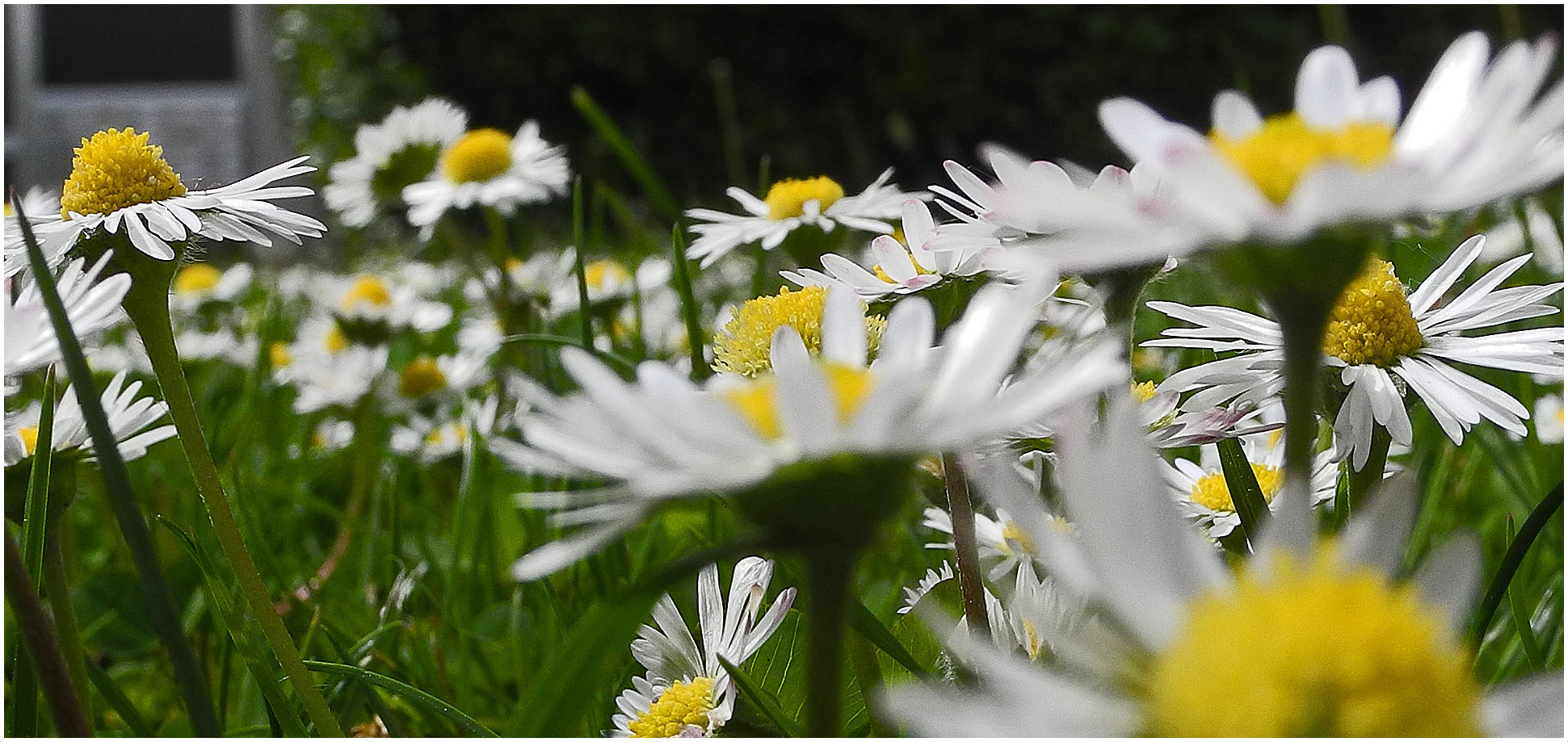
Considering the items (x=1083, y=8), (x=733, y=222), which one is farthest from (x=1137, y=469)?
(x=1083, y=8)

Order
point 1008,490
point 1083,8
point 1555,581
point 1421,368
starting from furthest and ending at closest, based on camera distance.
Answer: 1. point 1083,8
2. point 1555,581
3. point 1421,368
4. point 1008,490

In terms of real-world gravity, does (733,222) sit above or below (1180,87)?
below

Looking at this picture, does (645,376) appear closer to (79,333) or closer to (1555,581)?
(79,333)

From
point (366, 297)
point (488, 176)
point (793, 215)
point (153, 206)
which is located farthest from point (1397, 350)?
point (366, 297)

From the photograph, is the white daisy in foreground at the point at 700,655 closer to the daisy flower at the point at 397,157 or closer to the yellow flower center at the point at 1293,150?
the yellow flower center at the point at 1293,150

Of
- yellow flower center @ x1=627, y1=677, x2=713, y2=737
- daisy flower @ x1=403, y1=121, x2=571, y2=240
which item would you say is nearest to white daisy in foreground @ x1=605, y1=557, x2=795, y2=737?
yellow flower center @ x1=627, y1=677, x2=713, y2=737

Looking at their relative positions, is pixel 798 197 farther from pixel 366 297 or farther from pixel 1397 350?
pixel 366 297

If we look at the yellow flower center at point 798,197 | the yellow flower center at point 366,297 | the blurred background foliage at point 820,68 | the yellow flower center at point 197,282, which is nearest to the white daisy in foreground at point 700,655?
the yellow flower center at point 798,197

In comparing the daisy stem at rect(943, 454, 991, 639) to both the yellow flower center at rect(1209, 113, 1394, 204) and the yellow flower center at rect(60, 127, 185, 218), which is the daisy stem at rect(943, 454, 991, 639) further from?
the yellow flower center at rect(60, 127, 185, 218)
